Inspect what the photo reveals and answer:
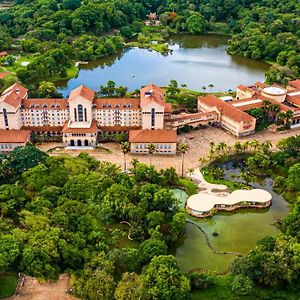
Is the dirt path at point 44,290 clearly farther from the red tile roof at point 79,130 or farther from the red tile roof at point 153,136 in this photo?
the red tile roof at point 79,130

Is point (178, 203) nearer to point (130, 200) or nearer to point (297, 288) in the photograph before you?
point (130, 200)

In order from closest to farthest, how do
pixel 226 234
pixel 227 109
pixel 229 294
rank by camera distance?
pixel 229 294 < pixel 226 234 < pixel 227 109

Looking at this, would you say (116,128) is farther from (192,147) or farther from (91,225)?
(91,225)

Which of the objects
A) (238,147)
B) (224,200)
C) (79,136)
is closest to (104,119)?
(79,136)

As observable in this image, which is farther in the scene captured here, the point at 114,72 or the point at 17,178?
the point at 114,72

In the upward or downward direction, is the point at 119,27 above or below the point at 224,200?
above

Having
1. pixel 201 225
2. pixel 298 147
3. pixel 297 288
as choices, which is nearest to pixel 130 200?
pixel 201 225

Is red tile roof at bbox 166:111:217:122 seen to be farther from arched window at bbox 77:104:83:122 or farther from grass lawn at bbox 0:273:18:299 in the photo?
grass lawn at bbox 0:273:18:299
